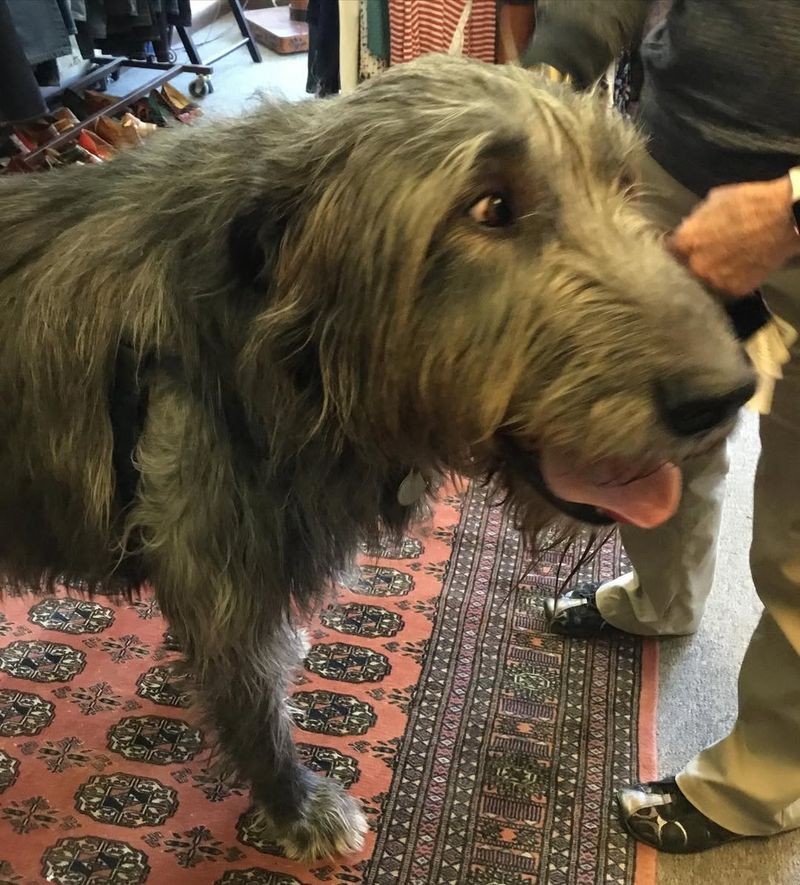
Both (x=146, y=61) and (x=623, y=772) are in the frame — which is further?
(x=146, y=61)

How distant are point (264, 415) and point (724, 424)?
1.69ft

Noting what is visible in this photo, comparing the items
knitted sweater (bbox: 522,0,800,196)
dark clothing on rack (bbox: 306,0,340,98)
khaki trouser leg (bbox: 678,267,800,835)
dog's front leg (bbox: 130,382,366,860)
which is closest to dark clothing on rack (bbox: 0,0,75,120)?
dark clothing on rack (bbox: 306,0,340,98)

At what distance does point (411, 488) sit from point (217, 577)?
285mm

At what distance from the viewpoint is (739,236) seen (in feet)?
3.16

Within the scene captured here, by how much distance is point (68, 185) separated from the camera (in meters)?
1.17

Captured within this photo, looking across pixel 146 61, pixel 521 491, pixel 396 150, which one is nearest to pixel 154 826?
pixel 521 491

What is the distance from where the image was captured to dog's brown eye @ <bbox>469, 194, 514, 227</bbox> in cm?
88

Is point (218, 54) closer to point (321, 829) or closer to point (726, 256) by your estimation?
point (321, 829)

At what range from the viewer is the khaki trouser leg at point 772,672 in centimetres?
126

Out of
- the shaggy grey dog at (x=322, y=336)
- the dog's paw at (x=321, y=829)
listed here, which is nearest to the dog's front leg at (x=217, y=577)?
the shaggy grey dog at (x=322, y=336)

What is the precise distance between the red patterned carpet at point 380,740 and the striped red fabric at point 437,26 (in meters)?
1.45

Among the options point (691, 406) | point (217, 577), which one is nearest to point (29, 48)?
point (217, 577)

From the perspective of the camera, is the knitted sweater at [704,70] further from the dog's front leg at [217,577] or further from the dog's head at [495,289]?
the dog's front leg at [217,577]

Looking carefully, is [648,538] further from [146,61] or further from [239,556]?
[146,61]
